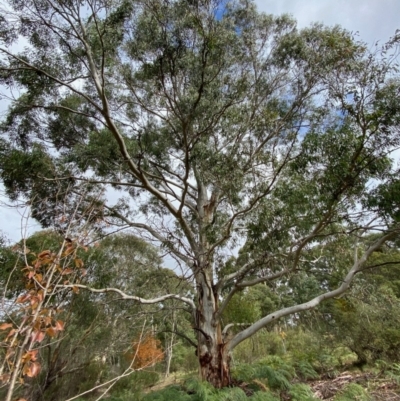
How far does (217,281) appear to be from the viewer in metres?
6.14

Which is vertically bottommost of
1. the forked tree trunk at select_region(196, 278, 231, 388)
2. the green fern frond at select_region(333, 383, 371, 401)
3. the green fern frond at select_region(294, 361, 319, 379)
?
the green fern frond at select_region(333, 383, 371, 401)

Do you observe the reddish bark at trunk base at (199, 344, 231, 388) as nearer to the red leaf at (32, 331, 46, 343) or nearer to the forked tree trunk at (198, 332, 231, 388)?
the forked tree trunk at (198, 332, 231, 388)

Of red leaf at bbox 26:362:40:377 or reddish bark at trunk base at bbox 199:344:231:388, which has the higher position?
reddish bark at trunk base at bbox 199:344:231:388

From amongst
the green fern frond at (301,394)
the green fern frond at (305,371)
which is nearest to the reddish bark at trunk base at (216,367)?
the green fern frond at (301,394)

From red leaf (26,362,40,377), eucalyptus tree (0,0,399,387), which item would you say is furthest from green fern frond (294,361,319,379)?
red leaf (26,362,40,377)

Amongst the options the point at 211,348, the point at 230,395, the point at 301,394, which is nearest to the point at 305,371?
the point at 301,394

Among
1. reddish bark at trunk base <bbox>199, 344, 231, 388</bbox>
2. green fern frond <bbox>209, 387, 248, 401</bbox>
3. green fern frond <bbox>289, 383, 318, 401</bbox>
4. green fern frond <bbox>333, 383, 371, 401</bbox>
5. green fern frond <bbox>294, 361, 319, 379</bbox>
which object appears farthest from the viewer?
green fern frond <bbox>294, 361, 319, 379</bbox>

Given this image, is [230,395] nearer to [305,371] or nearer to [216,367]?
[216,367]

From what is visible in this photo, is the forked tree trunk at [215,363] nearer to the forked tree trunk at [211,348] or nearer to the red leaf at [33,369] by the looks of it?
the forked tree trunk at [211,348]

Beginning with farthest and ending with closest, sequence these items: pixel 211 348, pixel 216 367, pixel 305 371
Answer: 1. pixel 305 371
2. pixel 211 348
3. pixel 216 367

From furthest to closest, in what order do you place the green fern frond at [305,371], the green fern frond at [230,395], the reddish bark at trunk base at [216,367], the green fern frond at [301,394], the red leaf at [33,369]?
the green fern frond at [305,371], the reddish bark at trunk base at [216,367], the green fern frond at [230,395], the green fern frond at [301,394], the red leaf at [33,369]

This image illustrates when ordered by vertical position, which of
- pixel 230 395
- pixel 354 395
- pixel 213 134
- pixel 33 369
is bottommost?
pixel 354 395

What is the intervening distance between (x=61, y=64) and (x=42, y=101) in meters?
0.87

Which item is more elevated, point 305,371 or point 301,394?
point 305,371
